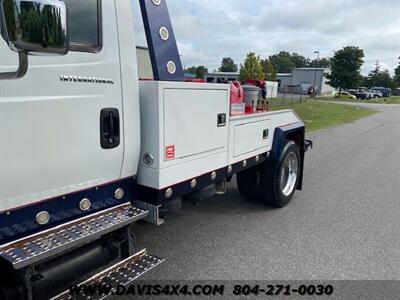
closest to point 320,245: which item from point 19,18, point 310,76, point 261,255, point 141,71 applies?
point 261,255

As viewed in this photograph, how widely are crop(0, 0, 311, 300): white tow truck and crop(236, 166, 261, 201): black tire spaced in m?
1.66

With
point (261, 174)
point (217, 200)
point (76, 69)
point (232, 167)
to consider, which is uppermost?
point (76, 69)

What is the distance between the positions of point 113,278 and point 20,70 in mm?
1478

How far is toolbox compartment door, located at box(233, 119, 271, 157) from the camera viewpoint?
11.4ft

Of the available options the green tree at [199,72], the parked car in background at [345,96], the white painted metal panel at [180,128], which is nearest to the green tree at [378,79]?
the parked car in background at [345,96]

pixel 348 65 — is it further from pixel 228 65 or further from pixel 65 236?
pixel 65 236

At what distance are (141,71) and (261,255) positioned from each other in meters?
2.23

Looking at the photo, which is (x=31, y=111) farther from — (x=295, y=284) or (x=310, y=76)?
(x=310, y=76)

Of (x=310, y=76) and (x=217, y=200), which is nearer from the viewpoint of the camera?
(x=217, y=200)

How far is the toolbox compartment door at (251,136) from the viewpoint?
3.48 meters

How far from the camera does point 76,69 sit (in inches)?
82.0

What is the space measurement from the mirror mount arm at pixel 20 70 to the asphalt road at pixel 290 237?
2179 mm

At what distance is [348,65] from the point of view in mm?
51656

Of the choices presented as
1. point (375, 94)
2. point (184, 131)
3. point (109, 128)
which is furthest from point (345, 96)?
point (109, 128)
